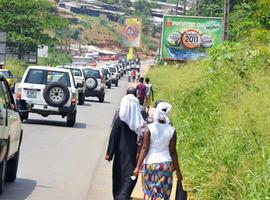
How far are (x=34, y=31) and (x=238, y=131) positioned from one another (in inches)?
2662

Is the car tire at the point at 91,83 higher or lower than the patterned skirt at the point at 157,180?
lower

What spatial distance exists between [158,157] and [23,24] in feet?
232

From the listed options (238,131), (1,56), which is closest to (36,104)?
(238,131)

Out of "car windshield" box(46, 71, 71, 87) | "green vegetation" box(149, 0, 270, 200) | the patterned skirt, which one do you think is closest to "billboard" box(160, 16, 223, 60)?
"car windshield" box(46, 71, 71, 87)

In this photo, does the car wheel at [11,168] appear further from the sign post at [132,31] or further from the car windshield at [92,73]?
the sign post at [132,31]

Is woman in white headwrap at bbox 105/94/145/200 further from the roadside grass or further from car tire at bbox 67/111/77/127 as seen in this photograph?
car tire at bbox 67/111/77/127

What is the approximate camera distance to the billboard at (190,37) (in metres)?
51.0

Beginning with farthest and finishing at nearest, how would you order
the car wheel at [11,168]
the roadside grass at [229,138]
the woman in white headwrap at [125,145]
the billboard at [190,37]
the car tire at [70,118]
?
the billboard at [190,37] → the car tire at [70,118] → the car wheel at [11,168] → the woman in white headwrap at [125,145] → the roadside grass at [229,138]

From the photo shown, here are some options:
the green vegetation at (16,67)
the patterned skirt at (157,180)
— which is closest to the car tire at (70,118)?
the patterned skirt at (157,180)

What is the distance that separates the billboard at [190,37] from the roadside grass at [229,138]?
28.2 m

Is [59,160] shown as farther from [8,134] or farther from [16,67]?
[16,67]

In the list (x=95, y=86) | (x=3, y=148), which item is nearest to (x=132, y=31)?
(x=95, y=86)

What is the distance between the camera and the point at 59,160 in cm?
1745

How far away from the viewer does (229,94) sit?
18.8m
